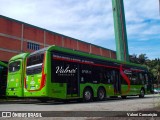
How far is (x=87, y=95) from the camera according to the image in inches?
644

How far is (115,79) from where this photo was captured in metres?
19.3

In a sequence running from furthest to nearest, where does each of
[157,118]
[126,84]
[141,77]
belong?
[141,77] → [126,84] → [157,118]

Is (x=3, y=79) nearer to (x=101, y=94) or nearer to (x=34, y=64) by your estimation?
(x=34, y=64)

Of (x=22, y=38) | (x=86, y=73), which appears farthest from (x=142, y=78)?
(x=22, y=38)

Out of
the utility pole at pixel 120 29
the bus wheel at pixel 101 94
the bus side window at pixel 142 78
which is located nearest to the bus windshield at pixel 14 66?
the bus wheel at pixel 101 94

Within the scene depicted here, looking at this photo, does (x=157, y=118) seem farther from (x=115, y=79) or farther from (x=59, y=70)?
(x=115, y=79)

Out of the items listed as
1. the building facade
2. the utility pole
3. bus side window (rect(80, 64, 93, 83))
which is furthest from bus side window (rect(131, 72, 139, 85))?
the utility pole

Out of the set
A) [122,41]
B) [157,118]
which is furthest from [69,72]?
[122,41]

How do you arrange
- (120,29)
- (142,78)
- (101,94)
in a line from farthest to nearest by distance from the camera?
1. (120,29)
2. (142,78)
3. (101,94)

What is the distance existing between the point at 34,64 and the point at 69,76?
79.0 inches

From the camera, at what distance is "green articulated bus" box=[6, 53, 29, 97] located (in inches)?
628

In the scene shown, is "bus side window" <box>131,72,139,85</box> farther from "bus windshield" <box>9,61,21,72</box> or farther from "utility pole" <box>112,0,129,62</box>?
"utility pole" <box>112,0,129,62</box>

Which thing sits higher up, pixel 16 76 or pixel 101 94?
pixel 16 76

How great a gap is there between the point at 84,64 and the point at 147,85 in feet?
32.6
